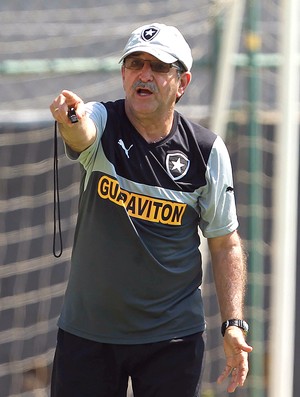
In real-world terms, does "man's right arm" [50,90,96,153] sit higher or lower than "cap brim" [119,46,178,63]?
lower

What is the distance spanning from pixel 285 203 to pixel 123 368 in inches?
60.8

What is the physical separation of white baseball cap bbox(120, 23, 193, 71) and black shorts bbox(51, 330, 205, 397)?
106 centimetres

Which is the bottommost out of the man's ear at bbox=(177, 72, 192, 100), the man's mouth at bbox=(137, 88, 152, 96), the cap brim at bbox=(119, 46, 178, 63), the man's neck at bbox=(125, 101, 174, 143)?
the man's neck at bbox=(125, 101, 174, 143)

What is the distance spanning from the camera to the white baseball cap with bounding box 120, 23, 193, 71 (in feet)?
12.7

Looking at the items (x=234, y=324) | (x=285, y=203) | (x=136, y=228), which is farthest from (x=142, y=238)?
(x=285, y=203)

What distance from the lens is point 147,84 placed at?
12.7 feet

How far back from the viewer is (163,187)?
154 inches

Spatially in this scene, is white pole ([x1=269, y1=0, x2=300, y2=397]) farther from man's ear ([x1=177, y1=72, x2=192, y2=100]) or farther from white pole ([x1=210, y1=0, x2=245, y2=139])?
man's ear ([x1=177, y1=72, x2=192, y2=100])

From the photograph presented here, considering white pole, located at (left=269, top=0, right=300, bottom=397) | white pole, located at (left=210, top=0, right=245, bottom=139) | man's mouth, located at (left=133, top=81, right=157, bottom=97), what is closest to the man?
man's mouth, located at (left=133, top=81, right=157, bottom=97)

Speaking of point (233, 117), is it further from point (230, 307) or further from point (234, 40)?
point (230, 307)

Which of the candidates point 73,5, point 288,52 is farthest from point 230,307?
point 73,5

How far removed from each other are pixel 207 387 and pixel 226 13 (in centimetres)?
239

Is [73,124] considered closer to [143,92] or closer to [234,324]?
[143,92]

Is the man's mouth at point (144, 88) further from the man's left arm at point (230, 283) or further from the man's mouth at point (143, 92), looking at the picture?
the man's left arm at point (230, 283)
